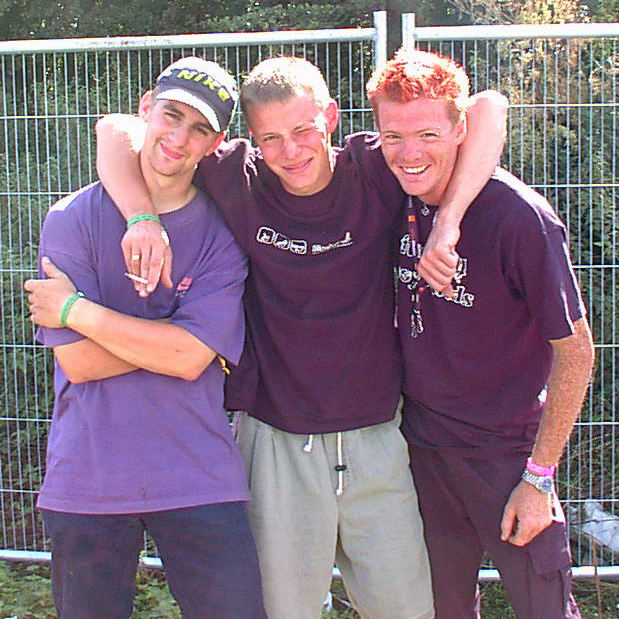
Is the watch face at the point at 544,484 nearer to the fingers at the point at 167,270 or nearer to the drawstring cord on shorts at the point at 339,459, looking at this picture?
the drawstring cord on shorts at the point at 339,459

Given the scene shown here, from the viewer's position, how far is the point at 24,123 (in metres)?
4.16

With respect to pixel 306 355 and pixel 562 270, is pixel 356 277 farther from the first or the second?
pixel 562 270

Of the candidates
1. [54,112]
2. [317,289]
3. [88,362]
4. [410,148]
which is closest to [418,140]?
[410,148]

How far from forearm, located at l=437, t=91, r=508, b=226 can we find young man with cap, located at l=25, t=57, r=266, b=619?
691 millimetres

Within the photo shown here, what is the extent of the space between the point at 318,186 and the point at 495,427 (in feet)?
2.95

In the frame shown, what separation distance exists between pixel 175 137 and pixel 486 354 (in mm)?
1105

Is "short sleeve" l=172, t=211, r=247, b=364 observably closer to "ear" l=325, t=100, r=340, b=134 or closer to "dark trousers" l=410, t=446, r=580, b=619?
"ear" l=325, t=100, r=340, b=134

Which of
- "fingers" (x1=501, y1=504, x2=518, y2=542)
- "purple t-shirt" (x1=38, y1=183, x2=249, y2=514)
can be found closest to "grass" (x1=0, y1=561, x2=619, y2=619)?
"fingers" (x1=501, y1=504, x2=518, y2=542)

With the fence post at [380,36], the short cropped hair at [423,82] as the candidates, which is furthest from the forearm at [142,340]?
the fence post at [380,36]

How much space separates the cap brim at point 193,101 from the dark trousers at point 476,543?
1.20 metres

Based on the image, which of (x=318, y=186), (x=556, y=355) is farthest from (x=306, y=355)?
(x=556, y=355)

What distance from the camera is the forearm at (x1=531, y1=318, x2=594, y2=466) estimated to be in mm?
2557

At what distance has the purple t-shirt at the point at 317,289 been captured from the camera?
9.14ft

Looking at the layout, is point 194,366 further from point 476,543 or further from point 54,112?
point 54,112
